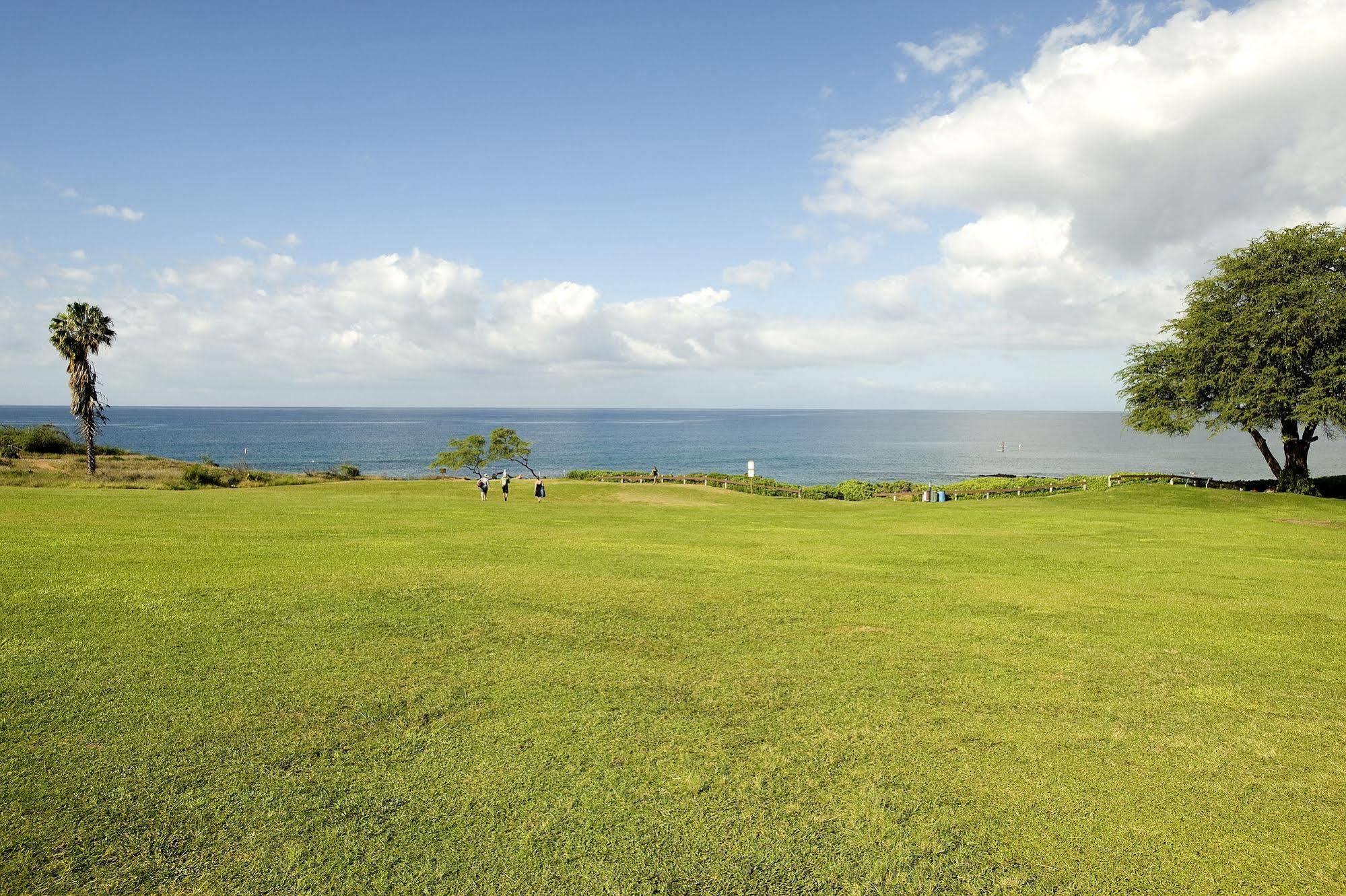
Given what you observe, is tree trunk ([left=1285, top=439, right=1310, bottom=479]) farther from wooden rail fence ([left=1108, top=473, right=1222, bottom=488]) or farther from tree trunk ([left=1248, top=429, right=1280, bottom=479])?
wooden rail fence ([left=1108, top=473, right=1222, bottom=488])

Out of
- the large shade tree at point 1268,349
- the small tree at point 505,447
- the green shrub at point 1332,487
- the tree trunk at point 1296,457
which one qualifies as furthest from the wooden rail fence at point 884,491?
the small tree at point 505,447

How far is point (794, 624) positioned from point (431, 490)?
3963 centimetres

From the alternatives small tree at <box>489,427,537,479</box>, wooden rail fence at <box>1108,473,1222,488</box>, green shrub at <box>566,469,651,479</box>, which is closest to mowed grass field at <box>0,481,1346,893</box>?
wooden rail fence at <box>1108,473,1222,488</box>

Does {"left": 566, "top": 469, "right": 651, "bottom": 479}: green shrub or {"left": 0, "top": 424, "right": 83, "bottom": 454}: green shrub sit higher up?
{"left": 0, "top": 424, "right": 83, "bottom": 454}: green shrub

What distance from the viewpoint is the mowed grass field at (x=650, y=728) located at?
5801 mm

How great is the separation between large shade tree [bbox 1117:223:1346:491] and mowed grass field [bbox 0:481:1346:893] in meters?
31.8

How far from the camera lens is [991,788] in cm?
696

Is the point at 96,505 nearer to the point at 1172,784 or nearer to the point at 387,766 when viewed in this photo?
the point at 387,766

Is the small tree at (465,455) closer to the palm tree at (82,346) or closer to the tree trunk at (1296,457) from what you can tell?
the palm tree at (82,346)

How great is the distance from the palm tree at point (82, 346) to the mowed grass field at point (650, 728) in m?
47.9

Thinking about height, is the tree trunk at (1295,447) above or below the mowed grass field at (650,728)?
above

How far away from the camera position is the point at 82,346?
2121 inches

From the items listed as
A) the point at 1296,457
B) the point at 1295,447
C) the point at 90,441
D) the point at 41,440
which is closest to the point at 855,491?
the point at 1296,457

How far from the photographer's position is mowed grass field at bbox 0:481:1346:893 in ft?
19.0
